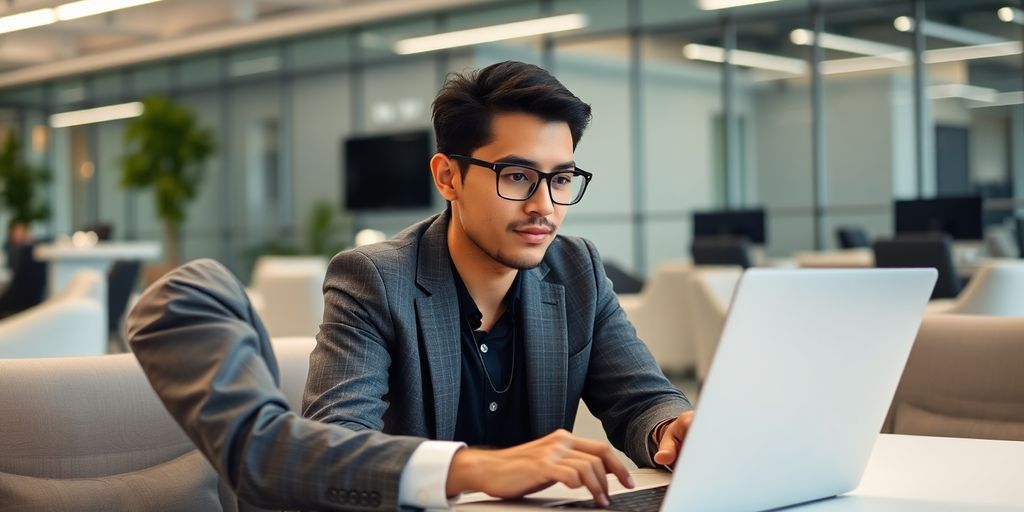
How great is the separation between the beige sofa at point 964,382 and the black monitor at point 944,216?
468 centimetres

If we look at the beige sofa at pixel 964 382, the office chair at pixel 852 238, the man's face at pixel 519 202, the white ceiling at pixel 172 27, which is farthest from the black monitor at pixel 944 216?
the white ceiling at pixel 172 27

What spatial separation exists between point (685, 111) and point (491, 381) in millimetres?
9374

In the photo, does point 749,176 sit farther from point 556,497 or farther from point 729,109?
point 556,497

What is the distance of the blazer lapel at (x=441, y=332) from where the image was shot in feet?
5.64

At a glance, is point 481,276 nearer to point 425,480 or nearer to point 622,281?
point 425,480

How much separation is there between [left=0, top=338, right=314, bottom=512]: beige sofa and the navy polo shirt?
0.41 meters

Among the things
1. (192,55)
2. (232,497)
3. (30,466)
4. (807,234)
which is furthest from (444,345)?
(192,55)

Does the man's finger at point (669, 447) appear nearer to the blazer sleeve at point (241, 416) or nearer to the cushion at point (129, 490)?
the blazer sleeve at point (241, 416)

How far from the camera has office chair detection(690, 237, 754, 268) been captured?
6668mm

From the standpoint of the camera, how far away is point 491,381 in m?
1.82

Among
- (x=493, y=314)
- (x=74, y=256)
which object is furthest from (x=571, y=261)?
(x=74, y=256)

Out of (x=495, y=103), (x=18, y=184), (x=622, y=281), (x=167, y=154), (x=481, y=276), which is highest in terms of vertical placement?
(x=167, y=154)

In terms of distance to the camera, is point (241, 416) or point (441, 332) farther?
point (441, 332)

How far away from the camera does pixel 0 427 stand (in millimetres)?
1627
